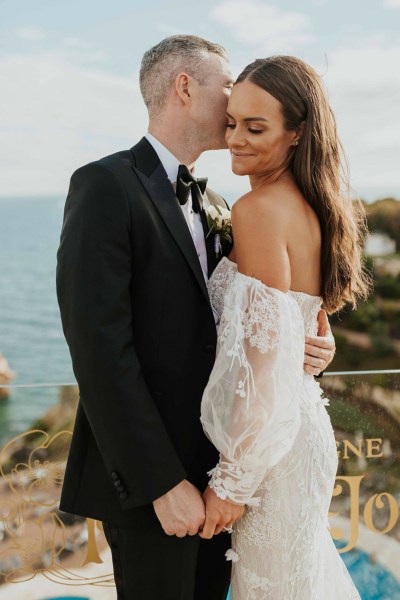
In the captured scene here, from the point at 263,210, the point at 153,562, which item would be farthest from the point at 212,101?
the point at 153,562

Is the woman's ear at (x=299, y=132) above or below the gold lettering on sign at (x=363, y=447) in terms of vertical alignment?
above

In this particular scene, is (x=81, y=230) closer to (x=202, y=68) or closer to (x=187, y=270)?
(x=187, y=270)

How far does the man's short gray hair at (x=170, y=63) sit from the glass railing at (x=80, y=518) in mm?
1171

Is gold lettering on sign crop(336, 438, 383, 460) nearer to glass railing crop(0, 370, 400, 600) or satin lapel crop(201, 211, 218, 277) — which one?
glass railing crop(0, 370, 400, 600)

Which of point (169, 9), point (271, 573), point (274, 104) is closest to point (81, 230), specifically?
point (274, 104)

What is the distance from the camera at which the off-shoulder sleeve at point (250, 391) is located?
1751mm

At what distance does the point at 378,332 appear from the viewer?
45.0 ft

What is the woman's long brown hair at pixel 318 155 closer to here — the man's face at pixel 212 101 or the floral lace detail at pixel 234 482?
the man's face at pixel 212 101

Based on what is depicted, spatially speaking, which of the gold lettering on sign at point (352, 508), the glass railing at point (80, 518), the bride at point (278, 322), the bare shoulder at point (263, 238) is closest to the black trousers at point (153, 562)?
the bride at point (278, 322)

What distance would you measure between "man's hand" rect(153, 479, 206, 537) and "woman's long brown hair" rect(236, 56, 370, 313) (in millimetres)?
639

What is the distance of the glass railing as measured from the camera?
268 cm

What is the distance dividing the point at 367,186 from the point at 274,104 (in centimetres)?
1857

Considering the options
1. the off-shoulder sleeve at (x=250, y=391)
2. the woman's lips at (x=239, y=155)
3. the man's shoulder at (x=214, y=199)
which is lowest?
the off-shoulder sleeve at (x=250, y=391)

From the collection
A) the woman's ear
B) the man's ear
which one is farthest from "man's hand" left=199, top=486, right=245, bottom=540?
the man's ear
